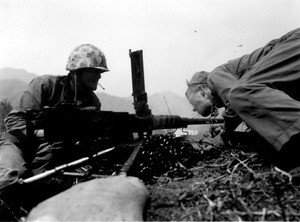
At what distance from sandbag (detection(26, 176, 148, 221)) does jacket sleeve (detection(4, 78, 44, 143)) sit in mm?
2525

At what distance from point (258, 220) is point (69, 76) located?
3908mm

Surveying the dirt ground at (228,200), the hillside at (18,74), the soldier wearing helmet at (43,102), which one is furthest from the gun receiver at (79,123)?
the hillside at (18,74)

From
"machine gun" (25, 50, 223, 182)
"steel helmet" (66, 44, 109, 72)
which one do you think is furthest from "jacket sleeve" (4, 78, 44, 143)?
"machine gun" (25, 50, 223, 182)

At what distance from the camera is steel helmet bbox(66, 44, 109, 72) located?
495 centimetres

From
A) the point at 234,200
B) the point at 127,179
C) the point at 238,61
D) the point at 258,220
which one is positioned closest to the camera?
the point at 258,220

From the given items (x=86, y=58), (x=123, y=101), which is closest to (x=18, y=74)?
(x=123, y=101)

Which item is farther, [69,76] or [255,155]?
[69,76]

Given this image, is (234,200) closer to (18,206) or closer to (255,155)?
(255,155)

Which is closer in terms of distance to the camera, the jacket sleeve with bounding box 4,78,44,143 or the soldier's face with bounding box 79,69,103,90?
the jacket sleeve with bounding box 4,78,44,143

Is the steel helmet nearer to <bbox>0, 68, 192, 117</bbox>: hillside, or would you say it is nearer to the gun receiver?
the gun receiver

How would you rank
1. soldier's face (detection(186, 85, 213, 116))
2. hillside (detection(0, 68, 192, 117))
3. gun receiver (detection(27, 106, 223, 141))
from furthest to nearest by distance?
hillside (detection(0, 68, 192, 117)) < soldier's face (detection(186, 85, 213, 116)) < gun receiver (detection(27, 106, 223, 141))

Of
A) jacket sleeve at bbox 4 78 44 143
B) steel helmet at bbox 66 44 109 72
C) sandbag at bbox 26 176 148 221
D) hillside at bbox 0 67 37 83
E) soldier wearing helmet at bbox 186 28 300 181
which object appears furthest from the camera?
hillside at bbox 0 67 37 83

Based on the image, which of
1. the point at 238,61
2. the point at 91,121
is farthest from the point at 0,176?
the point at 238,61

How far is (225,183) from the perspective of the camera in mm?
2270
